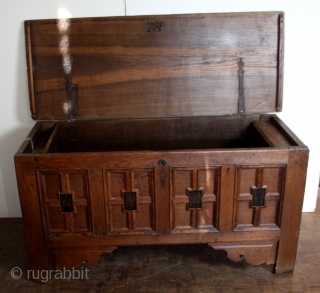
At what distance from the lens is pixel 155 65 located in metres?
2.50

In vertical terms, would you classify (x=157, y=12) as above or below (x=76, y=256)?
above

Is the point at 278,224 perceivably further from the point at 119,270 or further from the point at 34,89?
the point at 34,89

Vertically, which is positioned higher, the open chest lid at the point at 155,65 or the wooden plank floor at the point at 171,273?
the open chest lid at the point at 155,65

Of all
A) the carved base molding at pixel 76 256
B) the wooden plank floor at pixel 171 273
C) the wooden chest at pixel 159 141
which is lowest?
the wooden plank floor at pixel 171 273

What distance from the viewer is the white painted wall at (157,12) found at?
8.06 feet

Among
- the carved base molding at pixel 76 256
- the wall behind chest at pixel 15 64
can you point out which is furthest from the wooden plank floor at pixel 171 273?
the wall behind chest at pixel 15 64

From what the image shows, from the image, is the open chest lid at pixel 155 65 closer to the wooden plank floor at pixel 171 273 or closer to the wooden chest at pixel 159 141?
the wooden chest at pixel 159 141

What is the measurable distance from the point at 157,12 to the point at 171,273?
62.9 inches

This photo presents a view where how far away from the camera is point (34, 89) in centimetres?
253

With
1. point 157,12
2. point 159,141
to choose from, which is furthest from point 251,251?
point 157,12

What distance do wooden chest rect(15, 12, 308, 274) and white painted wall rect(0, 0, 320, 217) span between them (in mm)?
78

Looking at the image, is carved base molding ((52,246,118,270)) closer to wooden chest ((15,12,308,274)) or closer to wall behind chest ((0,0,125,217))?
wooden chest ((15,12,308,274))

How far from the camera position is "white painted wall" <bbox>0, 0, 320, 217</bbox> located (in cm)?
246

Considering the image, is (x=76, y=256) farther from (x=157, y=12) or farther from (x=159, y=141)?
(x=157, y=12)
